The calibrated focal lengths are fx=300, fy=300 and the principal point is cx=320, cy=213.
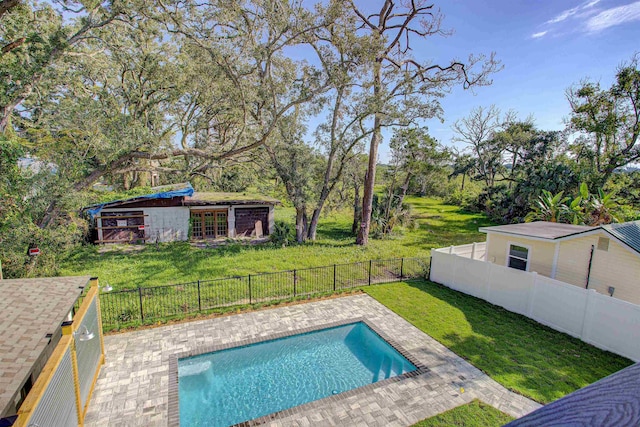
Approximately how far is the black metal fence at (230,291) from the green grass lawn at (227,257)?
3.94 feet

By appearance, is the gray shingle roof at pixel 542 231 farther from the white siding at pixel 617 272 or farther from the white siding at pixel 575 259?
the white siding at pixel 617 272

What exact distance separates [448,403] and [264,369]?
4.20 meters

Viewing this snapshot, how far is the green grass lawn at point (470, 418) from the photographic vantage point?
5.45 metres

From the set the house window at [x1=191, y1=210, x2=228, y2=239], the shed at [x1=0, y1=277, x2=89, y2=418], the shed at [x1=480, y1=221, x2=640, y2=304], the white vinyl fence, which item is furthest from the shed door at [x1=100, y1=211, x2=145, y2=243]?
the shed at [x1=480, y1=221, x2=640, y2=304]

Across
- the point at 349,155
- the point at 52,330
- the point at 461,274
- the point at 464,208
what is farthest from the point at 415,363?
the point at 464,208

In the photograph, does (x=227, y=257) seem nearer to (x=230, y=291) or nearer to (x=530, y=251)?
(x=230, y=291)

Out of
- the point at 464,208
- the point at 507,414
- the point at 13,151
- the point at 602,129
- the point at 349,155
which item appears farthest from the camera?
the point at 464,208

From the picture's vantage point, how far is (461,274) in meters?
11.7

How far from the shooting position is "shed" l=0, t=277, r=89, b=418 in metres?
3.49

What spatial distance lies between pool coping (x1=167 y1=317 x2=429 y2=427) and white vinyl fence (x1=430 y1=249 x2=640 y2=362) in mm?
4783

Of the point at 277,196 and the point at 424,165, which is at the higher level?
the point at 424,165

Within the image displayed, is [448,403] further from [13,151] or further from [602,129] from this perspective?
[602,129]

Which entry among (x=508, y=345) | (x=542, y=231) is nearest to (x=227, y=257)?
(x=508, y=345)

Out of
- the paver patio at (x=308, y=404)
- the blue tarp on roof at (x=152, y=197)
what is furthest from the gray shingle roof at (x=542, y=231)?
the blue tarp on roof at (x=152, y=197)
